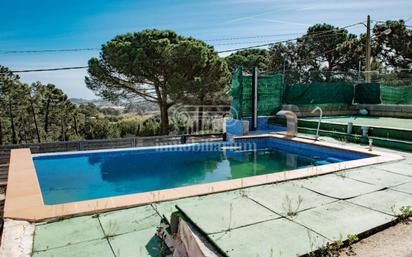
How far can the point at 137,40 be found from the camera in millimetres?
17438

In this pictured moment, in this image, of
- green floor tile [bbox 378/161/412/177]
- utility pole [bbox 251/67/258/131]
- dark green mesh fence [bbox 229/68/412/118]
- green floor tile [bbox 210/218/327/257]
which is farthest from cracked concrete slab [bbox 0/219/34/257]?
utility pole [bbox 251/67/258/131]

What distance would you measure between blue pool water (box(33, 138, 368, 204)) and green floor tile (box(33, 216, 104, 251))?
7.21ft

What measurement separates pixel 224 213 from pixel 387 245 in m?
1.19

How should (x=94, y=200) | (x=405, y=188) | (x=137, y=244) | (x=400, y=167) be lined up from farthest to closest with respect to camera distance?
1. (x=400, y=167)
2. (x=405, y=188)
3. (x=94, y=200)
4. (x=137, y=244)

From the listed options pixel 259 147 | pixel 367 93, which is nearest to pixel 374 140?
pixel 259 147

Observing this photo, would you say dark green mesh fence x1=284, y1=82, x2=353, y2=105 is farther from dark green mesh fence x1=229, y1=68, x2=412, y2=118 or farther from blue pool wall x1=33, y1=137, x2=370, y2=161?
blue pool wall x1=33, y1=137, x2=370, y2=161

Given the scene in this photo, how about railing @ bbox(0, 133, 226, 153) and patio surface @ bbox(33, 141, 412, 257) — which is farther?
railing @ bbox(0, 133, 226, 153)

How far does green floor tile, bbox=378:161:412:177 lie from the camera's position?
4.17 metres

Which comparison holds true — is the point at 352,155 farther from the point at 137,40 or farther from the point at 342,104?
the point at 137,40

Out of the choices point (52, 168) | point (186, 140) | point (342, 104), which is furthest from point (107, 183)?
point (342, 104)

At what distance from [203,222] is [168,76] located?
16513 millimetres

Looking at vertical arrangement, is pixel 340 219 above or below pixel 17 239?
above

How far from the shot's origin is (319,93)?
1051cm

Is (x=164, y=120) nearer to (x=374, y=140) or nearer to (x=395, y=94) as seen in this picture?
(x=395, y=94)
